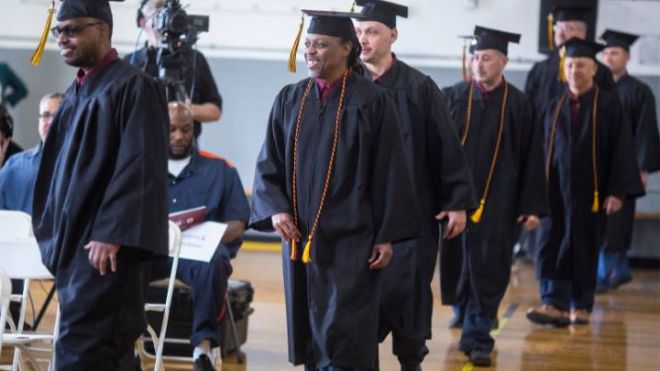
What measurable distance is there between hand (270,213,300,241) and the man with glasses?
571 millimetres

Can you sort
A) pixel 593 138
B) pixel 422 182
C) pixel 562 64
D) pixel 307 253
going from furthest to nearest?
pixel 562 64 < pixel 593 138 < pixel 422 182 < pixel 307 253

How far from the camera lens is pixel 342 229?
4840 mm

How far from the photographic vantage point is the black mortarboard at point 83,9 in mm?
4512

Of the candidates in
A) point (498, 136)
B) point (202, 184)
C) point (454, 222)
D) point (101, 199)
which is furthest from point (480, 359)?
point (101, 199)

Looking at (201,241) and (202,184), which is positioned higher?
(202,184)

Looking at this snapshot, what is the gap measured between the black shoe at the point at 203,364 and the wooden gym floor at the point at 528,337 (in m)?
0.31

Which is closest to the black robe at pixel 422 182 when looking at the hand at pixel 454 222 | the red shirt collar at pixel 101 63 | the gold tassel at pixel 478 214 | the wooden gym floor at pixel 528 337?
the hand at pixel 454 222

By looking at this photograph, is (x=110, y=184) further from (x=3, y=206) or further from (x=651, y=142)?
(x=651, y=142)

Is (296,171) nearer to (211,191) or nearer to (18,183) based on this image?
(211,191)

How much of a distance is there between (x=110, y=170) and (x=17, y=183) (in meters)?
2.63

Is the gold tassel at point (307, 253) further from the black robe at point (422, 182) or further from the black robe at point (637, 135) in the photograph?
the black robe at point (637, 135)

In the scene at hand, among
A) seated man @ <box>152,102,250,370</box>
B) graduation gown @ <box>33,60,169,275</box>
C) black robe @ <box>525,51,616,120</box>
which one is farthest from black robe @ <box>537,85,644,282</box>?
graduation gown @ <box>33,60,169,275</box>

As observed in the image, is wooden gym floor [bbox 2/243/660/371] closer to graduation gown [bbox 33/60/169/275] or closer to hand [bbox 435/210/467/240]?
hand [bbox 435/210/467/240]

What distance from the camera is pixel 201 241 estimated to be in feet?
21.5
